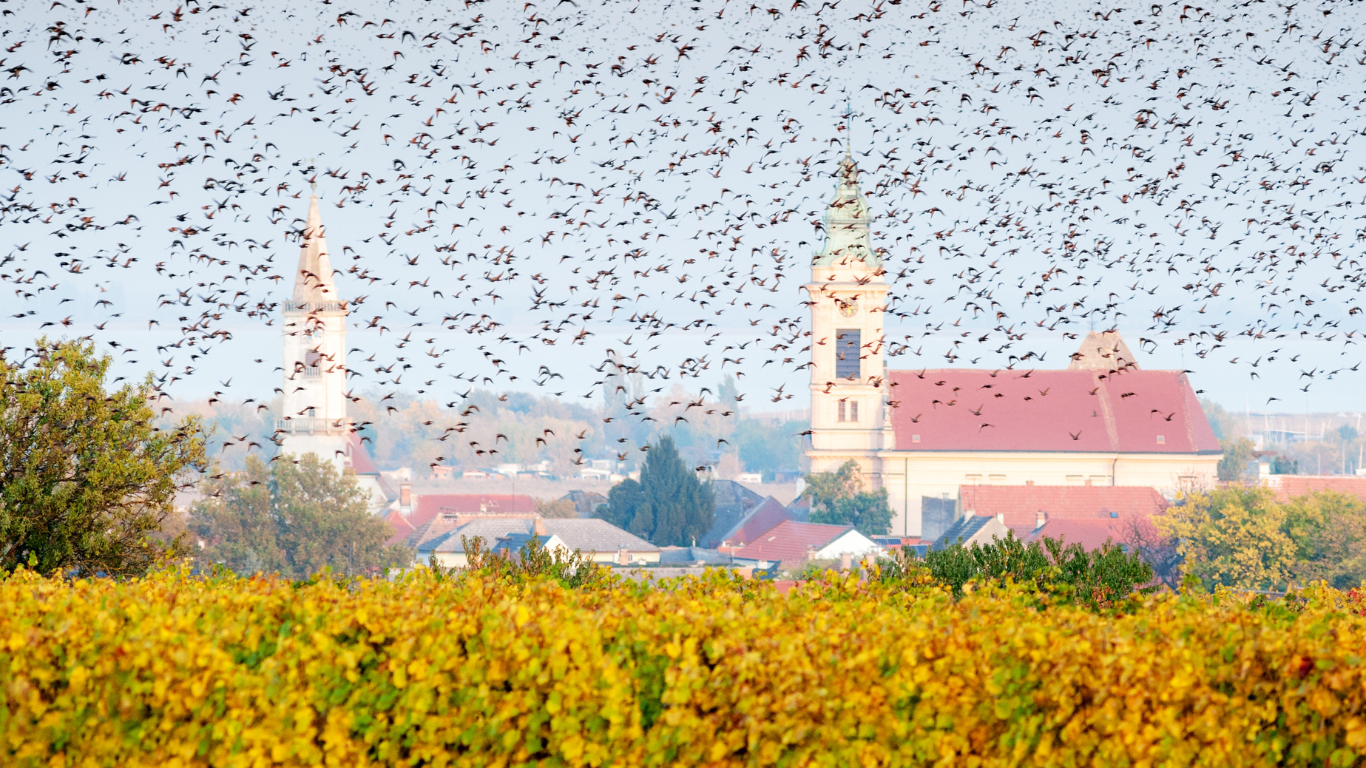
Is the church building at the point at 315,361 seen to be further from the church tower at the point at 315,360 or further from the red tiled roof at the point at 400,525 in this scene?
the red tiled roof at the point at 400,525

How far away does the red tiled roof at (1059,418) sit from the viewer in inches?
4321

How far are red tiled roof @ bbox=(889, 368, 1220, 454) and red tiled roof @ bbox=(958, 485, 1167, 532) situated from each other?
6.40 meters

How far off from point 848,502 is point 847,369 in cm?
1113

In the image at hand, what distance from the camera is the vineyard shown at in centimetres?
778

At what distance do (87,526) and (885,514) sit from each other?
90372 millimetres

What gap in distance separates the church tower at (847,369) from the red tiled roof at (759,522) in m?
5.16

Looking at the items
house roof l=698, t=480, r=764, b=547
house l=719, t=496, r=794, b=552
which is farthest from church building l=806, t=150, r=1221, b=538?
house roof l=698, t=480, r=764, b=547

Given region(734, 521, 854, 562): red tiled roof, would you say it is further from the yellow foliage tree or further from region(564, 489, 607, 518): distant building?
region(564, 489, 607, 518): distant building

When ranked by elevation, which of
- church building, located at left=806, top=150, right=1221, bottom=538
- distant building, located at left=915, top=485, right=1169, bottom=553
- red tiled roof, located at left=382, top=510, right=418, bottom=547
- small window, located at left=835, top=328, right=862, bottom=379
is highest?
small window, located at left=835, top=328, right=862, bottom=379

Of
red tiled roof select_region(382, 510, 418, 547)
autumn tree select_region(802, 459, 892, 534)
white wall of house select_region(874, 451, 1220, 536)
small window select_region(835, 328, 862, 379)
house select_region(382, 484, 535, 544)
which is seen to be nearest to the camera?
small window select_region(835, 328, 862, 379)

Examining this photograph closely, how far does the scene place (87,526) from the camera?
22.4 meters

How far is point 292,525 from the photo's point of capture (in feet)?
321

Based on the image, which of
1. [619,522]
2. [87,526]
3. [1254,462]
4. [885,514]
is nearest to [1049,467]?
[885,514]

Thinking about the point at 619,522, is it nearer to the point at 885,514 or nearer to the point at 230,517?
the point at 885,514
